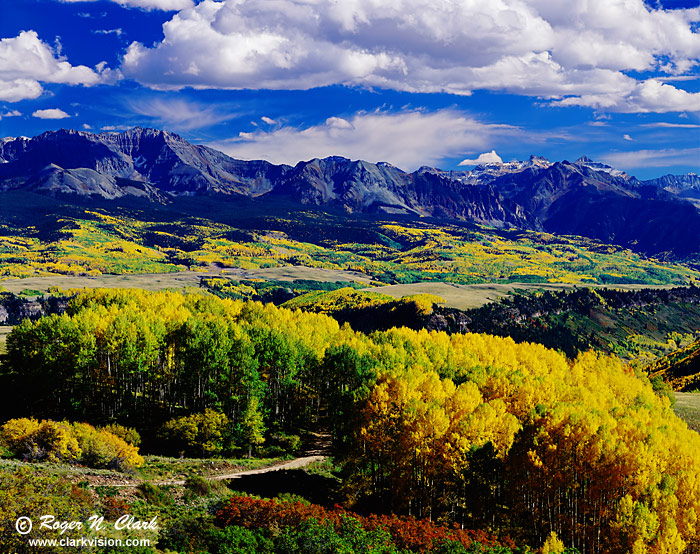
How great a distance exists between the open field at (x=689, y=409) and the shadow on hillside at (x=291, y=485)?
65381 mm

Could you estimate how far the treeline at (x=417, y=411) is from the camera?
5225cm

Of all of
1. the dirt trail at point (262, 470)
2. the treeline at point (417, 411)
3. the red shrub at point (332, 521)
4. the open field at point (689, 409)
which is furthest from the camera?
the open field at point (689, 409)

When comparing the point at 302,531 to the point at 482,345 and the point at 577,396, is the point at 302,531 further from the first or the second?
the point at 482,345

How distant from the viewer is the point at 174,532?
44281 mm

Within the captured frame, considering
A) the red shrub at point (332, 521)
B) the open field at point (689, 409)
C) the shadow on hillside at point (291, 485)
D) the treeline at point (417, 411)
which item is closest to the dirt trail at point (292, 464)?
the shadow on hillside at point (291, 485)

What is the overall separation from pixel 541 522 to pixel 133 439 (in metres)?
50.8

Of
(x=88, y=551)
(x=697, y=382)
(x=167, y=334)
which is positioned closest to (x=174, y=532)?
(x=88, y=551)

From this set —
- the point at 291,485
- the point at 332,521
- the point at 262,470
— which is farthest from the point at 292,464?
the point at 332,521

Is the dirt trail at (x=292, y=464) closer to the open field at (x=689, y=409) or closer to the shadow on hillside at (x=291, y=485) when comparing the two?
the shadow on hillside at (x=291, y=485)

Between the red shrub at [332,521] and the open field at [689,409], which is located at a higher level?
the red shrub at [332,521]

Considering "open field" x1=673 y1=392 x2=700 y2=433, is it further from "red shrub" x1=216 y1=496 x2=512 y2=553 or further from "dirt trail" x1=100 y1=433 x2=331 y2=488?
"red shrub" x1=216 y1=496 x2=512 y2=553

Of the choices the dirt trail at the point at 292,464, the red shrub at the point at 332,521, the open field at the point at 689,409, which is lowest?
the open field at the point at 689,409

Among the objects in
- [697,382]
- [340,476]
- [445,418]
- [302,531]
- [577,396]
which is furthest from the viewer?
[697,382]

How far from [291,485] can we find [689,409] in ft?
293
